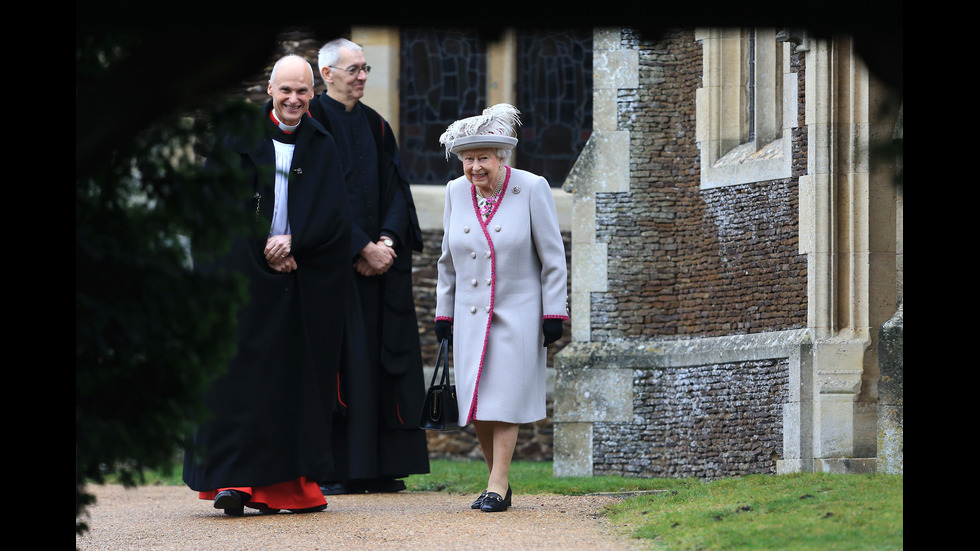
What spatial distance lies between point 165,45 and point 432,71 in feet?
40.4

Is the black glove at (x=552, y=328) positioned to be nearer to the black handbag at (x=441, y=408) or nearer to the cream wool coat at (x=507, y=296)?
the cream wool coat at (x=507, y=296)

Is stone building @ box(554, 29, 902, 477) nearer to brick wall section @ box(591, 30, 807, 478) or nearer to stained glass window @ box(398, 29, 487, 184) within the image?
brick wall section @ box(591, 30, 807, 478)

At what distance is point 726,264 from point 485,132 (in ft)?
12.8

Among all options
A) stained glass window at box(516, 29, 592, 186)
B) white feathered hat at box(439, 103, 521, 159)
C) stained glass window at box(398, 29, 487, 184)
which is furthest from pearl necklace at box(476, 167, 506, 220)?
stained glass window at box(516, 29, 592, 186)

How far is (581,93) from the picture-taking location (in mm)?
16672

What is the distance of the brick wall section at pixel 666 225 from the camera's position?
37.3 ft

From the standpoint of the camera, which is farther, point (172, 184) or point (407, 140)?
point (407, 140)

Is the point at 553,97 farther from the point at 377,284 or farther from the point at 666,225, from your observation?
the point at 377,284

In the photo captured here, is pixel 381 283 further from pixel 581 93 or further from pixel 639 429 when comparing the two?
pixel 581 93

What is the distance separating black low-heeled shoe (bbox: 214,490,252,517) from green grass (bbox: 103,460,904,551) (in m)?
1.83

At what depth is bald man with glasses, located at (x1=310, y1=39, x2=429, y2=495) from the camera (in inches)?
366

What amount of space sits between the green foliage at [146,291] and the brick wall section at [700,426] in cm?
614

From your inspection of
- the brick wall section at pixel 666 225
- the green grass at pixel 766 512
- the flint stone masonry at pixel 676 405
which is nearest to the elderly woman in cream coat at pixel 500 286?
the green grass at pixel 766 512
